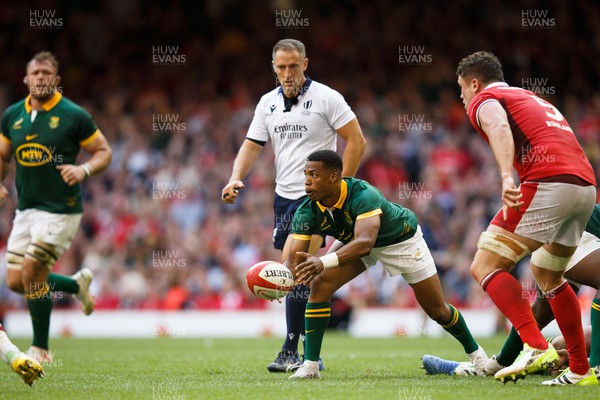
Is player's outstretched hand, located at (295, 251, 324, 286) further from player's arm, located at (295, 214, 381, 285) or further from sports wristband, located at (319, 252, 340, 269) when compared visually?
sports wristband, located at (319, 252, 340, 269)

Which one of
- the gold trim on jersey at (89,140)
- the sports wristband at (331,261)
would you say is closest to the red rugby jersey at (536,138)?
the sports wristband at (331,261)

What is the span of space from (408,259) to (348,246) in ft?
2.36

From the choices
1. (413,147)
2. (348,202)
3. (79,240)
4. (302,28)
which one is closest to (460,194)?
(413,147)

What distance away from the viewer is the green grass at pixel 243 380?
19.3 feet

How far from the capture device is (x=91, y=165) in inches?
340

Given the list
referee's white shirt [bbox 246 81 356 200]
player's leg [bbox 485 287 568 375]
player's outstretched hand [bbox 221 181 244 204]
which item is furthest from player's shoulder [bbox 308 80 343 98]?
player's leg [bbox 485 287 568 375]

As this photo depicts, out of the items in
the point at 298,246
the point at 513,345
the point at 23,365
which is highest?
the point at 298,246

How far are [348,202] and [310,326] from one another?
992mm

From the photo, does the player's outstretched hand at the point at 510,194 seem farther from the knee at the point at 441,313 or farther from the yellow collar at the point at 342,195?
the knee at the point at 441,313

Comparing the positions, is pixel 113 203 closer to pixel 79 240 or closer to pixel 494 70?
pixel 79 240

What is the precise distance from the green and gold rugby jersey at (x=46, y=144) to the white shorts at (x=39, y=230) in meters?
0.07

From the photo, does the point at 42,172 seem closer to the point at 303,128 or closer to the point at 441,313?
the point at 303,128

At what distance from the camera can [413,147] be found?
61.6 ft

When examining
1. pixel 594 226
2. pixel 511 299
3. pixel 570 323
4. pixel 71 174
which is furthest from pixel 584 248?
pixel 71 174
